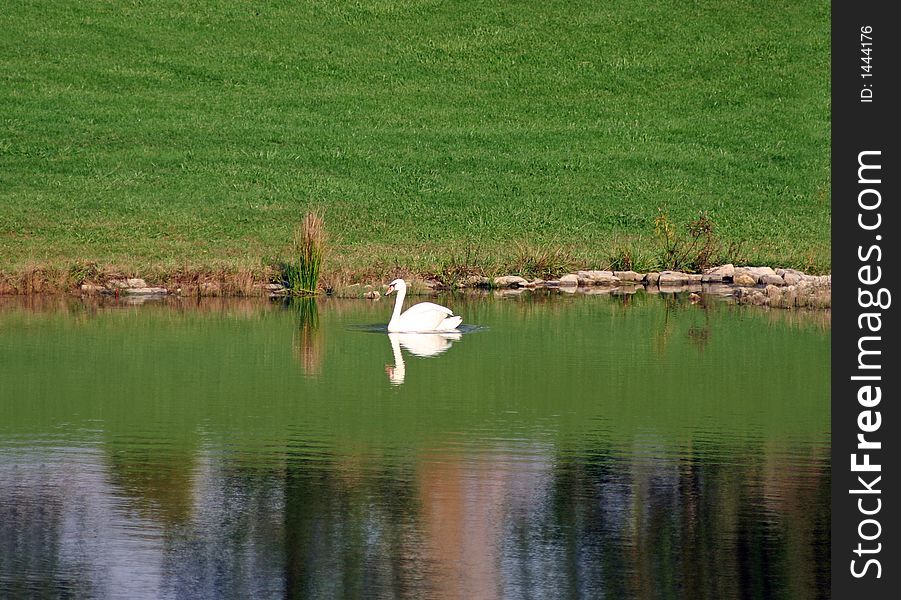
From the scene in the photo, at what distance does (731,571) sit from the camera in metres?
12.6

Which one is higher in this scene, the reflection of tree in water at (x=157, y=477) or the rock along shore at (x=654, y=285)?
the rock along shore at (x=654, y=285)

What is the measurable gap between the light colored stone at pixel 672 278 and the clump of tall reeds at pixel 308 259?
22.8 ft

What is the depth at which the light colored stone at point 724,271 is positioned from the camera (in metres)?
35.0

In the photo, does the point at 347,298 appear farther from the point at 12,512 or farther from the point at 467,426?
the point at 12,512

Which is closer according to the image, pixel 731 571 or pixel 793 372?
pixel 731 571

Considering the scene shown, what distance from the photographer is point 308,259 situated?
31828 mm

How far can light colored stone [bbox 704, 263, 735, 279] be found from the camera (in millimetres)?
34969

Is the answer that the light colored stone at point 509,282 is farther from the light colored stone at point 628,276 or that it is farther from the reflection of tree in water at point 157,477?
the reflection of tree in water at point 157,477

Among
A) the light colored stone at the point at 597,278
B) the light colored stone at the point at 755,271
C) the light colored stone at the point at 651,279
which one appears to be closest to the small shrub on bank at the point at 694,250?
the light colored stone at the point at 651,279

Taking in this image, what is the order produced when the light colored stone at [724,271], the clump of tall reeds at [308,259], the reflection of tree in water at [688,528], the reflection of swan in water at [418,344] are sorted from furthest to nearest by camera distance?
1. the light colored stone at [724,271]
2. the clump of tall reeds at [308,259]
3. the reflection of swan in water at [418,344]
4. the reflection of tree in water at [688,528]

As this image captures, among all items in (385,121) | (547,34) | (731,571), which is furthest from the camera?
(547,34)

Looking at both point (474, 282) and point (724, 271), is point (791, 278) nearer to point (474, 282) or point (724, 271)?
point (724, 271)

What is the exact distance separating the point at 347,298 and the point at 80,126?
794 inches
